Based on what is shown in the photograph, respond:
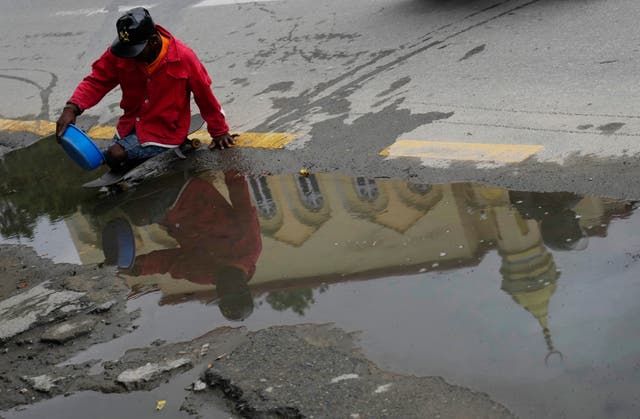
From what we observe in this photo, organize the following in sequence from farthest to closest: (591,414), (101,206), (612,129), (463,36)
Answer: (463,36) < (101,206) < (612,129) < (591,414)

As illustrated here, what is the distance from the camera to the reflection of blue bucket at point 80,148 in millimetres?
6508

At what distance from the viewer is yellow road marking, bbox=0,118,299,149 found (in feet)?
22.9

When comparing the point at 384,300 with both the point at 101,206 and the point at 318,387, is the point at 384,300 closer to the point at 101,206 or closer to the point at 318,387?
the point at 318,387

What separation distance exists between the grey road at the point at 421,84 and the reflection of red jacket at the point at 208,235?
1.71 feet

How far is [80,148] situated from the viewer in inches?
256

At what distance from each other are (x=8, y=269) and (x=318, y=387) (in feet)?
9.44

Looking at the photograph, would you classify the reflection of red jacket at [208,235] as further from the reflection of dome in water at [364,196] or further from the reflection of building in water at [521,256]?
the reflection of building in water at [521,256]

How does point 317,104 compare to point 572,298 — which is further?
point 317,104

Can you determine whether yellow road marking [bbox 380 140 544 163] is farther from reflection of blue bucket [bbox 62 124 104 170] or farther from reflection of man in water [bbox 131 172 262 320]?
reflection of blue bucket [bbox 62 124 104 170]

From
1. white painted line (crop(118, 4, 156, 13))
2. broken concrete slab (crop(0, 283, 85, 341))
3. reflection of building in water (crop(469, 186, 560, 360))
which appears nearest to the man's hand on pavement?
broken concrete slab (crop(0, 283, 85, 341))

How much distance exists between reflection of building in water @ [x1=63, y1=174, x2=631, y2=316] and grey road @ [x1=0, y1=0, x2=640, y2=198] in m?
0.22

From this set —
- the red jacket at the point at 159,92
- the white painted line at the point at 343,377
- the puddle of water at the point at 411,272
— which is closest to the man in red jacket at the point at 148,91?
the red jacket at the point at 159,92

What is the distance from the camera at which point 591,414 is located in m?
3.36

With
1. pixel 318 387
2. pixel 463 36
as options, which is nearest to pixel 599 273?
pixel 318 387
